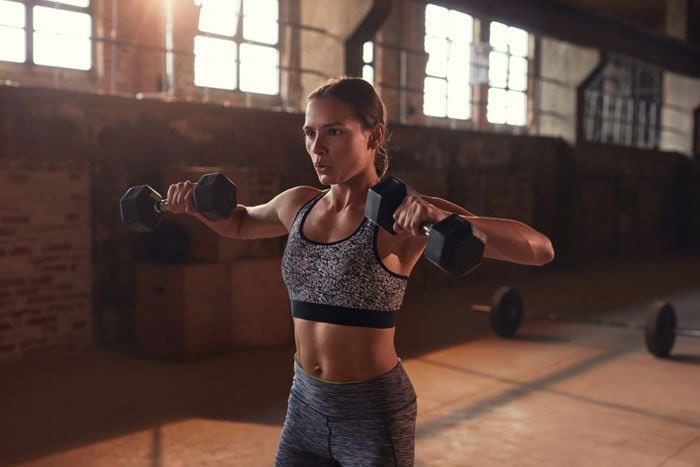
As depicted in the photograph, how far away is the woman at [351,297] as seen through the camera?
5.42 ft

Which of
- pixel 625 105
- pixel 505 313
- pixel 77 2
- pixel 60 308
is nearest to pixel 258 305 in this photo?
pixel 60 308

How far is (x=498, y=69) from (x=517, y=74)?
46 cm

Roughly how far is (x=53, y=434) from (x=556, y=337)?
4.03m

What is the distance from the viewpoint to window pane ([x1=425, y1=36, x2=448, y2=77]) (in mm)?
11117

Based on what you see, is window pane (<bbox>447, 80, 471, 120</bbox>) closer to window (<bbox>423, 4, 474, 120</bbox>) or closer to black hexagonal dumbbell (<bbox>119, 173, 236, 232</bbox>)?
window (<bbox>423, 4, 474, 120</bbox>)

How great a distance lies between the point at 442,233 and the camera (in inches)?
53.8

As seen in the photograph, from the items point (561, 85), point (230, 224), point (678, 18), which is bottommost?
point (230, 224)

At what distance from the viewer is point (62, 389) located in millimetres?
4492

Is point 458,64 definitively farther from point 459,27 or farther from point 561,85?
point 561,85

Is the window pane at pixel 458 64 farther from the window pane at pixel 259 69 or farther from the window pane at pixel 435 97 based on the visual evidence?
the window pane at pixel 259 69

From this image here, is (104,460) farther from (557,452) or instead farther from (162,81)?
(162,81)

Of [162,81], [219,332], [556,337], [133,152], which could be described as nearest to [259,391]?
[219,332]

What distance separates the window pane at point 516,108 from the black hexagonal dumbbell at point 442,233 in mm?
11119

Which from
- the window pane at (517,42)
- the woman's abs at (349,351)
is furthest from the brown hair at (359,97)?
the window pane at (517,42)
